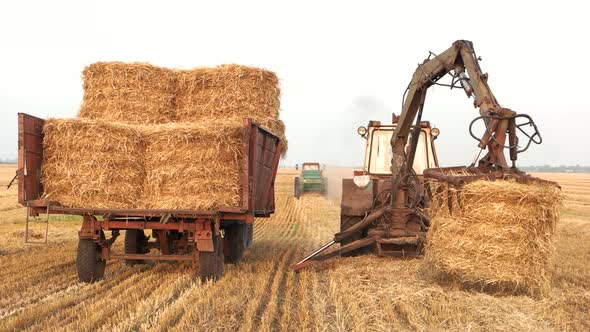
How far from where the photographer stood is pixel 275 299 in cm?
559

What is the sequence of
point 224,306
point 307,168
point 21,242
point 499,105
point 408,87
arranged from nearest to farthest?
point 224,306 < point 499,105 < point 408,87 < point 21,242 < point 307,168

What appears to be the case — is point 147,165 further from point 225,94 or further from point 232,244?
point 232,244

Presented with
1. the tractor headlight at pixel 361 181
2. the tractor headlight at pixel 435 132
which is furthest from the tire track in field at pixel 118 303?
the tractor headlight at pixel 435 132

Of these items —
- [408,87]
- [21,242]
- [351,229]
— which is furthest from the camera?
[21,242]

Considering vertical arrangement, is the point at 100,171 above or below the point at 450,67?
below

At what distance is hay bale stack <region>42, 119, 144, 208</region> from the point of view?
6.60 metres

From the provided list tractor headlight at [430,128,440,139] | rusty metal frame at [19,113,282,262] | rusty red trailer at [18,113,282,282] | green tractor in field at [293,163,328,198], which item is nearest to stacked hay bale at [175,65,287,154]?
rusty red trailer at [18,113,282,282]

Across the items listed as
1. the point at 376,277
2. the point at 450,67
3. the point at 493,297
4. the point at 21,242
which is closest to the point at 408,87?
the point at 450,67

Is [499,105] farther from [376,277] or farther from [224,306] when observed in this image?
[224,306]

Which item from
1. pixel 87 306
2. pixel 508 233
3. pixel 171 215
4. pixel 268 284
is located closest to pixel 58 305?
pixel 87 306

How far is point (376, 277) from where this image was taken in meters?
6.46

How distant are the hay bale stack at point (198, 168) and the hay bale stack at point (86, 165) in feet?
1.31

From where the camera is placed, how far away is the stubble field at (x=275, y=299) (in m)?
4.59

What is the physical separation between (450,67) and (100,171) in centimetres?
471
